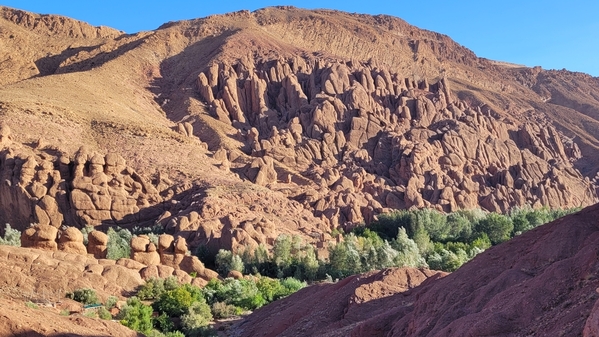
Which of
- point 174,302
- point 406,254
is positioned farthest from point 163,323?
point 406,254

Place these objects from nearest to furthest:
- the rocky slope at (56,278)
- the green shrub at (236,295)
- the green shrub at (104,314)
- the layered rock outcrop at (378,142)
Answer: the green shrub at (104,314) → the rocky slope at (56,278) → the green shrub at (236,295) → the layered rock outcrop at (378,142)

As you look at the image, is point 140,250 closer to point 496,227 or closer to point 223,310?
point 223,310

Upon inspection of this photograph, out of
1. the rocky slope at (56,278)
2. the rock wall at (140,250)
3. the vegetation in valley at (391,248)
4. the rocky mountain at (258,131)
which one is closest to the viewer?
the rocky slope at (56,278)

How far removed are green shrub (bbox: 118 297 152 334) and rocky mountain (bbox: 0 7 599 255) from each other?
15.5 meters

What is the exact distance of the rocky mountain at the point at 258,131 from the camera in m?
49.5

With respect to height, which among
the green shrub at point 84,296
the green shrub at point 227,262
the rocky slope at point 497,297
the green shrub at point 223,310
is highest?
the green shrub at point 227,262

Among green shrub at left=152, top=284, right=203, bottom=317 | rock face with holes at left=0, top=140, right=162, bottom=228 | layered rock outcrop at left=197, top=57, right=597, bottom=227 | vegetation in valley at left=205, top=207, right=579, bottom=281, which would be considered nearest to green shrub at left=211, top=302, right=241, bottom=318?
green shrub at left=152, top=284, right=203, bottom=317

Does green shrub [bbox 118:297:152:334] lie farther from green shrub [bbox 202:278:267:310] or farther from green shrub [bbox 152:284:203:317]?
green shrub [bbox 202:278:267:310]

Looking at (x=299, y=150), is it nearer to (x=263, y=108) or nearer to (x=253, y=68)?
(x=263, y=108)

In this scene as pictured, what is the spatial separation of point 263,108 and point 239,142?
976 cm

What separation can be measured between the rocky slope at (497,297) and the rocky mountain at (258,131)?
80.7 ft

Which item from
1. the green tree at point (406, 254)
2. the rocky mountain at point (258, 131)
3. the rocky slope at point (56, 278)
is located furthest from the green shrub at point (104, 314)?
the green tree at point (406, 254)

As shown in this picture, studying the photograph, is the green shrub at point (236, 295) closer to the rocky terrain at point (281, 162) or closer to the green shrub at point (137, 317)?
the rocky terrain at point (281, 162)

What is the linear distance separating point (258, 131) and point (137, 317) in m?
49.9
